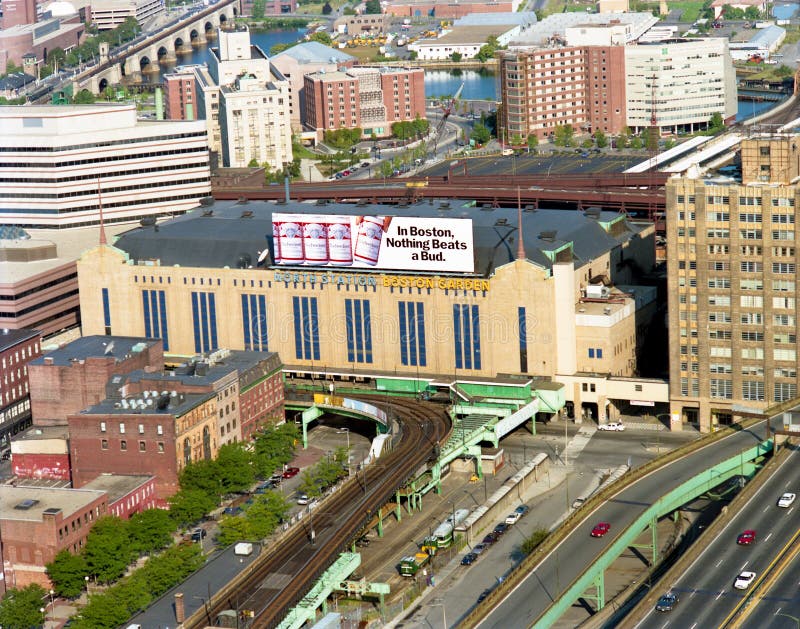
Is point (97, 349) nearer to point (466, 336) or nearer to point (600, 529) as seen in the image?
point (466, 336)

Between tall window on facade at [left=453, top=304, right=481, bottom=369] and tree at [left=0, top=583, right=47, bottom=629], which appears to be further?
tall window on facade at [left=453, top=304, right=481, bottom=369]

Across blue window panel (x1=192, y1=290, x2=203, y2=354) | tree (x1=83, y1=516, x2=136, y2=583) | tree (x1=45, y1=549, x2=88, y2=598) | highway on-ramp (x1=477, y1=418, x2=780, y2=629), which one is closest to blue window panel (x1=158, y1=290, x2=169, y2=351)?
blue window panel (x1=192, y1=290, x2=203, y2=354)

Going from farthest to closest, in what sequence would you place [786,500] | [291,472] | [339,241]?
1. [339,241]
2. [291,472]
3. [786,500]

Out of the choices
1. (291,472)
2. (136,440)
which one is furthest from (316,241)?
(136,440)

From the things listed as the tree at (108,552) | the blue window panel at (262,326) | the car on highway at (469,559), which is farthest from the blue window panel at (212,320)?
the car on highway at (469,559)

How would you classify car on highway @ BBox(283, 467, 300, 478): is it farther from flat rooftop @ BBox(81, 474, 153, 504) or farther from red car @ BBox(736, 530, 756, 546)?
red car @ BBox(736, 530, 756, 546)

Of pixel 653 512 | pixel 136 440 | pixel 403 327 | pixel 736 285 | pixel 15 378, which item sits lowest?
pixel 653 512
